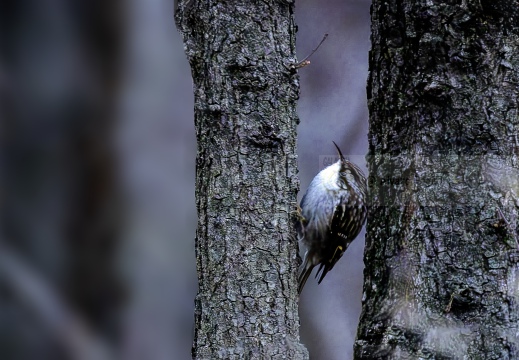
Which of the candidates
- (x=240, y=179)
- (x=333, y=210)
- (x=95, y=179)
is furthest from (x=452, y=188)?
(x=95, y=179)

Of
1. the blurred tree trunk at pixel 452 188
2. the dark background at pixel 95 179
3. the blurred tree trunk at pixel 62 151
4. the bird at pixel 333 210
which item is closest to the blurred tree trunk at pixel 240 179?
the blurred tree trunk at pixel 452 188

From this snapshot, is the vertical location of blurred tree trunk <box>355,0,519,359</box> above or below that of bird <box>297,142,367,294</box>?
above

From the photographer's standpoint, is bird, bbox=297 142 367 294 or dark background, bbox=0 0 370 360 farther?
dark background, bbox=0 0 370 360

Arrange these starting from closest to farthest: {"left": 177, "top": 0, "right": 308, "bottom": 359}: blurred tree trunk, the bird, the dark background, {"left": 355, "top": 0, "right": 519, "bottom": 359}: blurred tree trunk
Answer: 1. {"left": 355, "top": 0, "right": 519, "bottom": 359}: blurred tree trunk
2. {"left": 177, "top": 0, "right": 308, "bottom": 359}: blurred tree trunk
3. the bird
4. the dark background

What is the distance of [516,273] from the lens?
304 cm

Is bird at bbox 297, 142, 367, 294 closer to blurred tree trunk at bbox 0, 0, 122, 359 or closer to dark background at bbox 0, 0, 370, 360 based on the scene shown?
dark background at bbox 0, 0, 370, 360

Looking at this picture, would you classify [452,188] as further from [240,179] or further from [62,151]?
[62,151]

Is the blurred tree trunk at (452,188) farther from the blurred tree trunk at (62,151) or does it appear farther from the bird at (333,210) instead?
the blurred tree trunk at (62,151)

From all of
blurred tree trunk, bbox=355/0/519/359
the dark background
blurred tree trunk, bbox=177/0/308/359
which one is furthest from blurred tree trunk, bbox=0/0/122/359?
blurred tree trunk, bbox=355/0/519/359

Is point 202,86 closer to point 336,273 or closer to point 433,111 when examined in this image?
point 433,111

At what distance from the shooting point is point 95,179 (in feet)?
22.9

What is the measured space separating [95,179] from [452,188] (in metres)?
4.52

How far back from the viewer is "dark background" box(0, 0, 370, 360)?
22.4 feet

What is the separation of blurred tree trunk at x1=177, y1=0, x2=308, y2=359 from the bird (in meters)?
1.57
